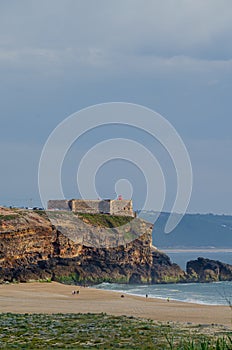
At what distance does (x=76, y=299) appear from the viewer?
141ft

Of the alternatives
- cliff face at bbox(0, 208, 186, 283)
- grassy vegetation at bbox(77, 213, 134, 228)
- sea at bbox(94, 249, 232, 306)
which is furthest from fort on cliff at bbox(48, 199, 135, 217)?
sea at bbox(94, 249, 232, 306)

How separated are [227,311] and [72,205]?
46055 mm

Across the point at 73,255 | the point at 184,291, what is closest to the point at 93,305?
the point at 184,291

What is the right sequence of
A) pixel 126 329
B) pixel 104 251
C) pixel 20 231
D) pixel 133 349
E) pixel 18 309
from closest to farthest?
pixel 133 349 < pixel 126 329 < pixel 18 309 < pixel 20 231 < pixel 104 251

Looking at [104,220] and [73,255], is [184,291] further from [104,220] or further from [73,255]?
[104,220]

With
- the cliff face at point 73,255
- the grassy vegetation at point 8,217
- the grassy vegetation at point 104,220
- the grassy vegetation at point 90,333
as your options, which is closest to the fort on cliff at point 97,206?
the grassy vegetation at point 104,220

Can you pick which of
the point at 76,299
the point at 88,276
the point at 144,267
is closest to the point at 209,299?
the point at 76,299

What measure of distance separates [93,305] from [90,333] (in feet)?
55.8

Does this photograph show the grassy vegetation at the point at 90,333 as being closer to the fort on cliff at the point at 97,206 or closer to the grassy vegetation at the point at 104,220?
the grassy vegetation at the point at 104,220

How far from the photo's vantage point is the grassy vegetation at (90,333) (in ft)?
61.8

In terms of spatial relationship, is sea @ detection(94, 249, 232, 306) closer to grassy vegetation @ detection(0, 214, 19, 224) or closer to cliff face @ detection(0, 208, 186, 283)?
cliff face @ detection(0, 208, 186, 283)

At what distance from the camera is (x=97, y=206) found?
83.8 metres

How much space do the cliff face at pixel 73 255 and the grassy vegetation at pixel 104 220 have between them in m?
0.22

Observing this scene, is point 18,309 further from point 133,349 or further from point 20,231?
point 20,231
